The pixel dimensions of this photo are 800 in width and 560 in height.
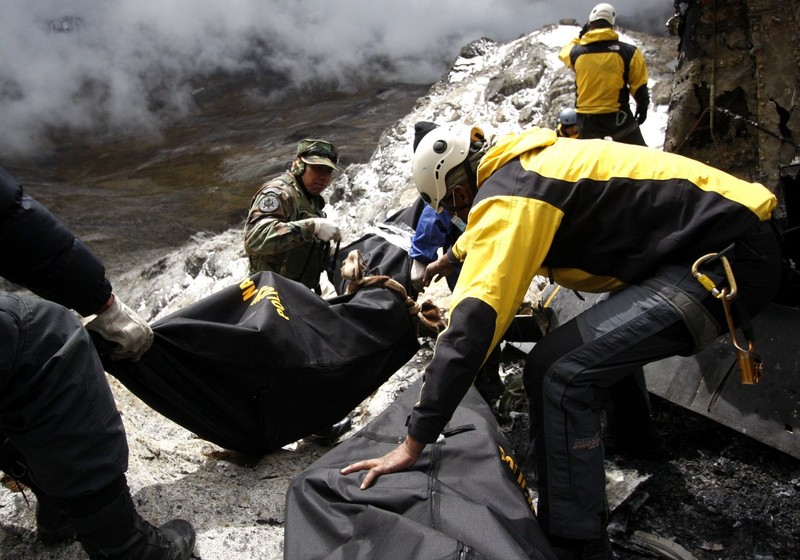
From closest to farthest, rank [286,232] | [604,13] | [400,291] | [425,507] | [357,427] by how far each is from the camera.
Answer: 1. [425,507]
2. [400,291]
3. [357,427]
4. [286,232]
5. [604,13]

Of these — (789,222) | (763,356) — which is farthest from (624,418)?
(789,222)

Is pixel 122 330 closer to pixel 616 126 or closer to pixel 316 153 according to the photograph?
pixel 316 153

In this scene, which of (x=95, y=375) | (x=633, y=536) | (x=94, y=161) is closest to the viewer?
(x=95, y=375)

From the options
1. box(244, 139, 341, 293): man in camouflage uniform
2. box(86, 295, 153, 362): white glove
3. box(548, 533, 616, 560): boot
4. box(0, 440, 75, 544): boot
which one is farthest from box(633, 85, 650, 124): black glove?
box(0, 440, 75, 544): boot

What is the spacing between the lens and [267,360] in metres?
2.18

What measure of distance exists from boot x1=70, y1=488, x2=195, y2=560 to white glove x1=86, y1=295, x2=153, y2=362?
0.45 m

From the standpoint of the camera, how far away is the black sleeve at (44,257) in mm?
1599

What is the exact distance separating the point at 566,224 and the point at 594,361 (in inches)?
15.2

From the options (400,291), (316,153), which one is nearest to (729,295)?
(400,291)

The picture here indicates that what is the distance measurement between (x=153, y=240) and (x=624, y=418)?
854cm

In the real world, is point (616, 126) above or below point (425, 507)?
above

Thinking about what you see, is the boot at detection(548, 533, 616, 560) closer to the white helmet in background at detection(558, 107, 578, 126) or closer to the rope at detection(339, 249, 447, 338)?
the rope at detection(339, 249, 447, 338)

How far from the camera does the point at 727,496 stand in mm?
2191

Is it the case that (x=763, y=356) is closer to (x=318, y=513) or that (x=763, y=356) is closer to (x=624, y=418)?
(x=624, y=418)
